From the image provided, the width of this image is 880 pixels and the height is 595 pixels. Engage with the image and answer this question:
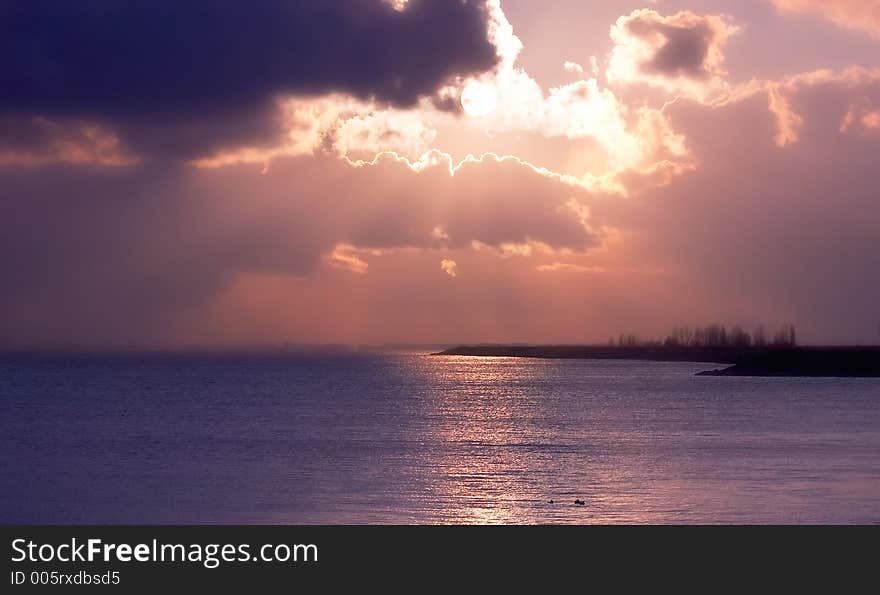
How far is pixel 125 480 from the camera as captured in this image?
4191 centimetres

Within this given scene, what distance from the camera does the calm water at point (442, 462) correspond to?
33.1 metres

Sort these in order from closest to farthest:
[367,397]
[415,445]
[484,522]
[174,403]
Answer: [484,522]
[415,445]
[174,403]
[367,397]

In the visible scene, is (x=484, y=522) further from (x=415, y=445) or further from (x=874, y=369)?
(x=874, y=369)

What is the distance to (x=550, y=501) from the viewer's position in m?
34.8

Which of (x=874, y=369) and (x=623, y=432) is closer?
(x=623, y=432)

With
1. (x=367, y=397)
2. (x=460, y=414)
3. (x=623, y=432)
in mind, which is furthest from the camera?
(x=367, y=397)

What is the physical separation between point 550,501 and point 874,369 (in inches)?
5572

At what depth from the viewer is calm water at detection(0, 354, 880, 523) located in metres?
33.1

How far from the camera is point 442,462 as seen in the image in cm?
4766
